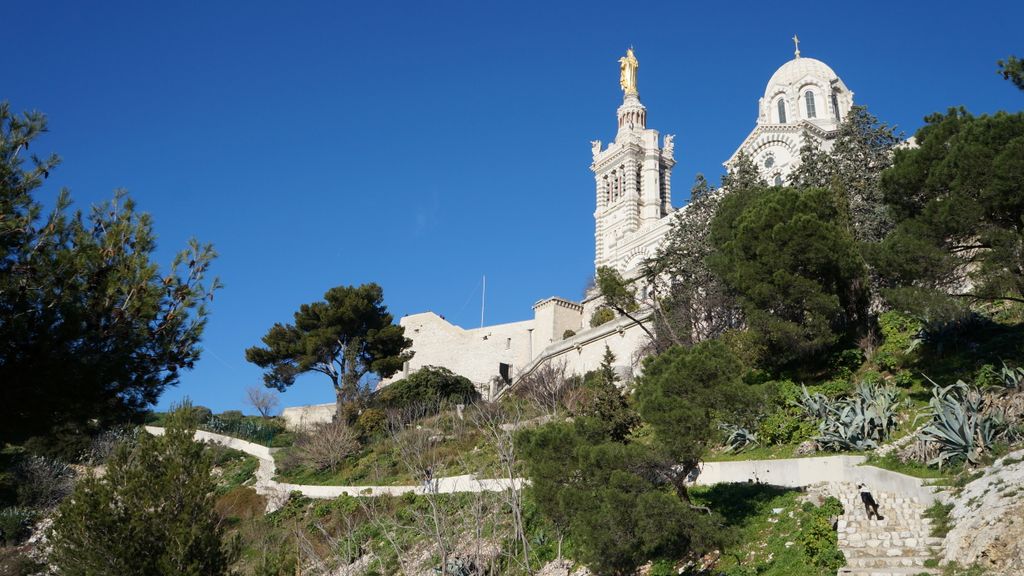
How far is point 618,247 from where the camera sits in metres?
54.3

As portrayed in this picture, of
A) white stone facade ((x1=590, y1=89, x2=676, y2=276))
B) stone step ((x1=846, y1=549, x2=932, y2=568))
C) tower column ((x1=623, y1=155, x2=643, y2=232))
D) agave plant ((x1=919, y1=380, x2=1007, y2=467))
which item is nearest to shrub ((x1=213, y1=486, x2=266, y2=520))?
stone step ((x1=846, y1=549, x2=932, y2=568))

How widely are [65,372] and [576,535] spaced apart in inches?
306

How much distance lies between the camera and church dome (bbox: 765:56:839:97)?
48.0 meters

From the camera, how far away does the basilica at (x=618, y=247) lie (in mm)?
40969

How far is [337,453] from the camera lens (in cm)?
2994

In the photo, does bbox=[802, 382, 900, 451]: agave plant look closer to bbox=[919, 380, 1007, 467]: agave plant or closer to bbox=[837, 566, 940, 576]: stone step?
bbox=[919, 380, 1007, 467]: agave plant

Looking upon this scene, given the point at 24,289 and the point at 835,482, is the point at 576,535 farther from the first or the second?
the point at 24,289

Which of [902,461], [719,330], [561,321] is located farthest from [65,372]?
[561,321]

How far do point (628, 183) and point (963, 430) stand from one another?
1746 inches

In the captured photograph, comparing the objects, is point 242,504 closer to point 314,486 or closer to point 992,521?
point 314,486

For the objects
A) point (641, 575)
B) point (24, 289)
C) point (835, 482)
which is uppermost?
point (24, 289)

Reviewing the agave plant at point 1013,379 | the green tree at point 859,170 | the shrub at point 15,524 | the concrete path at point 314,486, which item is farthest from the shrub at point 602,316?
the shrub at point 15,524

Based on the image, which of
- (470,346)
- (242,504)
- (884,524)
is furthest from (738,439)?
(470,346)

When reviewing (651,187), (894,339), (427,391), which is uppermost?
(651,187)
